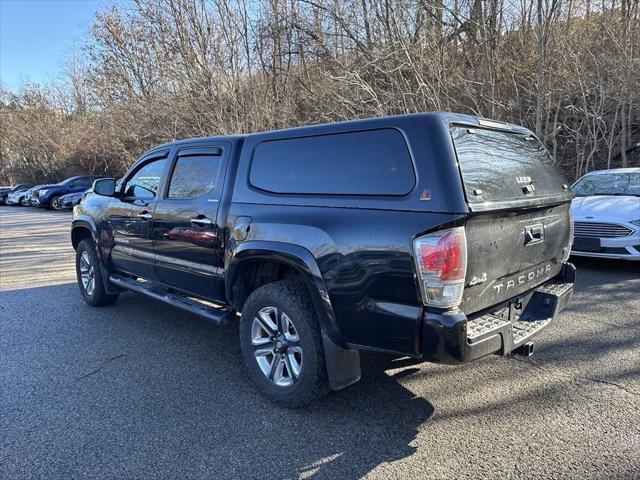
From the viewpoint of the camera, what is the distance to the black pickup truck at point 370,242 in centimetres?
252

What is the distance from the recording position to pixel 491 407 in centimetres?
314

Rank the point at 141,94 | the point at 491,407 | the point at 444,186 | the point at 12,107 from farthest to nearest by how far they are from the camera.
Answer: the point at 12,107 < the point at 141,94 < the point at 491,407 < the point at 444,186

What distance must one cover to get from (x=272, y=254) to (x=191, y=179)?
4.89 ft

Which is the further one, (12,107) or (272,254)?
(12,107)

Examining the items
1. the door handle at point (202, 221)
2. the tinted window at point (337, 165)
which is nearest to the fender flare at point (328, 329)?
the tinted window at point (337, 165)

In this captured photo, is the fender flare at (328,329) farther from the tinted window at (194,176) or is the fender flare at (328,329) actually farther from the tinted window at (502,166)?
the tinted window at (194,176)

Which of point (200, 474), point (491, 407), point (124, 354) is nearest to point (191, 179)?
point (124, 354)

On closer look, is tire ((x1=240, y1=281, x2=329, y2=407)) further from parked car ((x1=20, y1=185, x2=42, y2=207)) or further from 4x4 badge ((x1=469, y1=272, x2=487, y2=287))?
parked car ((x1=20, y1=185, x2=42, y2=207))

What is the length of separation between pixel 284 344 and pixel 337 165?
4.40ft

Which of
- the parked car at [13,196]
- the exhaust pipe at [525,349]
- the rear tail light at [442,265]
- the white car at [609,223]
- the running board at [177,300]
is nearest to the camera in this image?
the rear tail light at [442,265]

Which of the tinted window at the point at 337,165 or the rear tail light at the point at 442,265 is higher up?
the tinted window at the point at 337,165

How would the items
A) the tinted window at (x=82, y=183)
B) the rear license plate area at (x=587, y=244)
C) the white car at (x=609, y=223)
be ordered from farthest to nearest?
the tinted window at (x=82, y=183) → the rear license plate area at (x=587, y=244) → the white car at (x=609, y=223)

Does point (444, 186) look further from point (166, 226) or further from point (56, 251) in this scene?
point (56, 251)

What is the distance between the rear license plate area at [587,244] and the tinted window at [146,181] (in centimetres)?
583
